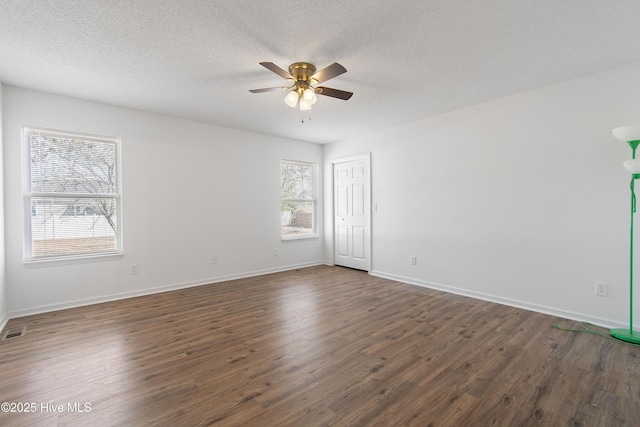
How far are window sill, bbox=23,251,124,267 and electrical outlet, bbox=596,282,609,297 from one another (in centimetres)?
558

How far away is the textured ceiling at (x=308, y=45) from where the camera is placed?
6.53ft

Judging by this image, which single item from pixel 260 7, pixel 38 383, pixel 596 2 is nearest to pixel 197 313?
pixel 38 383

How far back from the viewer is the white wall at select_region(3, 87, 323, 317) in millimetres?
3268

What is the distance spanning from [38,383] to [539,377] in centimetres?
348

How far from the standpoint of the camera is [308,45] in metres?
2.41

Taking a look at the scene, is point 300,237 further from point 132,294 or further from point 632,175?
point 632,175

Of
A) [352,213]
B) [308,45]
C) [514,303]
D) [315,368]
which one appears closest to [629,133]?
[514,303]

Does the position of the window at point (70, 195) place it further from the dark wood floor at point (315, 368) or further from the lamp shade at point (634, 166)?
the lamp shade at point (634, 166)

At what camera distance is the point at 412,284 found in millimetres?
4527

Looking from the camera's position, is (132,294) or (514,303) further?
(132,294)

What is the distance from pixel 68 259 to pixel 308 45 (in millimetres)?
3729

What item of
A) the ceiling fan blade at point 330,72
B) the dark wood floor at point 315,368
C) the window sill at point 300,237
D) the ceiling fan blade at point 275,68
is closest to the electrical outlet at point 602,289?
the dark wood floor at point 315,368

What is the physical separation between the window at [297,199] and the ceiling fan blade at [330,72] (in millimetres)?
3120

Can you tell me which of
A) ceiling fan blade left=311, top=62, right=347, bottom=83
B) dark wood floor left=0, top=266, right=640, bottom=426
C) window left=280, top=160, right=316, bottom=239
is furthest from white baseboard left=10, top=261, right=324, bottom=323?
ceiling fan blade left=311, top=62, right=347, bottom=83
